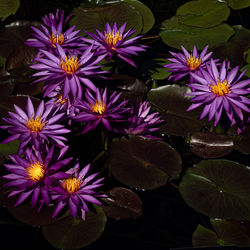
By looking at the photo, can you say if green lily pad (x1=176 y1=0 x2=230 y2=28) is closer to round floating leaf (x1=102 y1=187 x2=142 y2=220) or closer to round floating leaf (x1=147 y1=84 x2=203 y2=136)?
round floating leaf (x1=147 y1=84 x2=203 y2=136)

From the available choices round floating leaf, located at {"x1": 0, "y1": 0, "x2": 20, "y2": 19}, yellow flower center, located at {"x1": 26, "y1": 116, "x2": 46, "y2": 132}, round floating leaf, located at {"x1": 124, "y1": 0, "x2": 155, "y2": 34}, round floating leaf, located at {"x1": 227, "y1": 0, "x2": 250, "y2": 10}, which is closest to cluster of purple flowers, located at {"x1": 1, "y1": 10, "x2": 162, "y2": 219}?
yellow flower center, located at {"x1": 26, "y1": 116, "x2": 46, "y2": 132}

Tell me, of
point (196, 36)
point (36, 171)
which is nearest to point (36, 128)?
point (36, 171)

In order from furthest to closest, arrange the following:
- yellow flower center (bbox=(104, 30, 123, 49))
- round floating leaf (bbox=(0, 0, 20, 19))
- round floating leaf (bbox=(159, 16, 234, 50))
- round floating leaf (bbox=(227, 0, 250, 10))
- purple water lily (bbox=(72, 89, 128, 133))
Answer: round floating leaf (bbox=(227, 0, 250, 10)) → round floating leaf (bbox=(0, 0, 20, 19)) → round floating leaf (bbox=(159, 16, 234, 50)) → yellow flower center (bbox=(104, 30, 123, 49)) → purple water lily (bbox=(72, 89, 128, 133))

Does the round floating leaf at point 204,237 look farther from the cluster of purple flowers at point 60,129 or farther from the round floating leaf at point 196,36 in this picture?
the round floating leaf at point 196,36

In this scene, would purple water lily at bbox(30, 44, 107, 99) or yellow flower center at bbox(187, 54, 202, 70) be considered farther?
yellow flower center at bbox(187, 54, 202, 70)

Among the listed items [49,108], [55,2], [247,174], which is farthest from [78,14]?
[247,174]

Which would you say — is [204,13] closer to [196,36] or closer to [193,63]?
[196,36]

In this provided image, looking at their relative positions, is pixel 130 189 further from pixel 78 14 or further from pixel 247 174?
pixel 78 14
